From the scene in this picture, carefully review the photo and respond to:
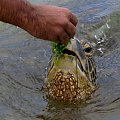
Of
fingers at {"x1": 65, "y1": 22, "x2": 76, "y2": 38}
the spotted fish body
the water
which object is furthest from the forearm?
the water

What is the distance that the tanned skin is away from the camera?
96.3 inches

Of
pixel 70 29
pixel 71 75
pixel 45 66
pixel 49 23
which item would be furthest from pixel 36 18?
pixel 45 66

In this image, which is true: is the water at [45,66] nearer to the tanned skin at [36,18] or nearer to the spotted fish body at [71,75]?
the spotted fish body at [71,75]

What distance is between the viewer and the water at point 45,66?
326 cm

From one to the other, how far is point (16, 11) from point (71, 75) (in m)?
0.91

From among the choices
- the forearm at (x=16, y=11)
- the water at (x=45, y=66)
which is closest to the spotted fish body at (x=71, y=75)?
the water at (x=45, y=66)

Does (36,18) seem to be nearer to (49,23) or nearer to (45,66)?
(49,23)

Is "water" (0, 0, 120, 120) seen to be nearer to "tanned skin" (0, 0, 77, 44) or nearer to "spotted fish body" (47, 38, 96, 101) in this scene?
"spotted fish body" (47, 38, 96, 101)

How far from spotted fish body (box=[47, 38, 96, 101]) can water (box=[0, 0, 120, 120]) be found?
0.08 m

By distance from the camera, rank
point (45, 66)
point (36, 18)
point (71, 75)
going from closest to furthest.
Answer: point (36, 18) < point (71, 75) < point (45, 66)

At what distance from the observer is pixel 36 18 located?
2.45 metres

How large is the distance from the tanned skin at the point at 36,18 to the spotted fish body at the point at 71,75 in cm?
63

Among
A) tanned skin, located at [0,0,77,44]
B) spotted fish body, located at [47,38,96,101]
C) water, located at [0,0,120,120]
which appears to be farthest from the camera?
water, located at [0,0,120,120]

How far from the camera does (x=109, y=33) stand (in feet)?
18.1
